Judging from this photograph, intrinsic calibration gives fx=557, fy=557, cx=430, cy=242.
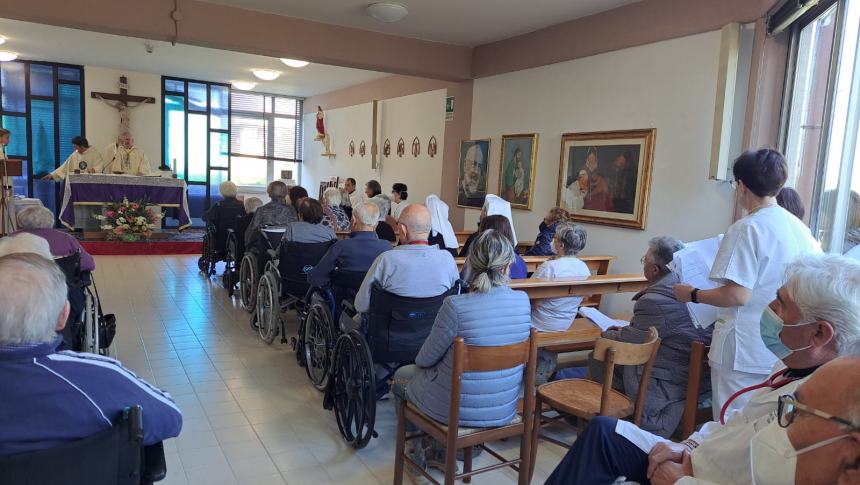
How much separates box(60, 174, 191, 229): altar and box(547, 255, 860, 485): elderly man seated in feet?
27.2

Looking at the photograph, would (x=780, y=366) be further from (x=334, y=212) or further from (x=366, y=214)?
(x=334, y=212)

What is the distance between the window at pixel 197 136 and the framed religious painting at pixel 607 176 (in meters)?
8.35

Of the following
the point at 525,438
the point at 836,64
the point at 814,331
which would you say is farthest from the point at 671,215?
the point at 814,331

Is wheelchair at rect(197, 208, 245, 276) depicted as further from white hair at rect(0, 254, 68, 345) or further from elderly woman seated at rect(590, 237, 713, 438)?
white hair at rect(0, 254, 68, 345)

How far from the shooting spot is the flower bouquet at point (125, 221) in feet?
25.8

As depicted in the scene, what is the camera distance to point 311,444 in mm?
2795

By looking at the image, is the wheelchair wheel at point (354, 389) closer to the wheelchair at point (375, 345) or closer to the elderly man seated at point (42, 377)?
the wheelchair at point (375, 345)

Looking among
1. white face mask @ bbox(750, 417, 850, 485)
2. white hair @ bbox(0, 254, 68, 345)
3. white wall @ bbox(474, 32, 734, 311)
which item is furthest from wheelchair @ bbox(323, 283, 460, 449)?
white wall @ bbox(474, 32, 734, 311)

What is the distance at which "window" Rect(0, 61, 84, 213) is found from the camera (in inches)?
384

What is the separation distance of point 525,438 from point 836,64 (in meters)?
2.39

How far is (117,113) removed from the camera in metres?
10.5

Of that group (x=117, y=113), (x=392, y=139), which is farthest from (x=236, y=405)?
(x=117, y=113)

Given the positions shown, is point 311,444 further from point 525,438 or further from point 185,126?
point 185,126

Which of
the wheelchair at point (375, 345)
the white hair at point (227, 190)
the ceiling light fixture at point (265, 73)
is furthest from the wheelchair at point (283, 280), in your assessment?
the ceiling light fixture at point (265, 73)
